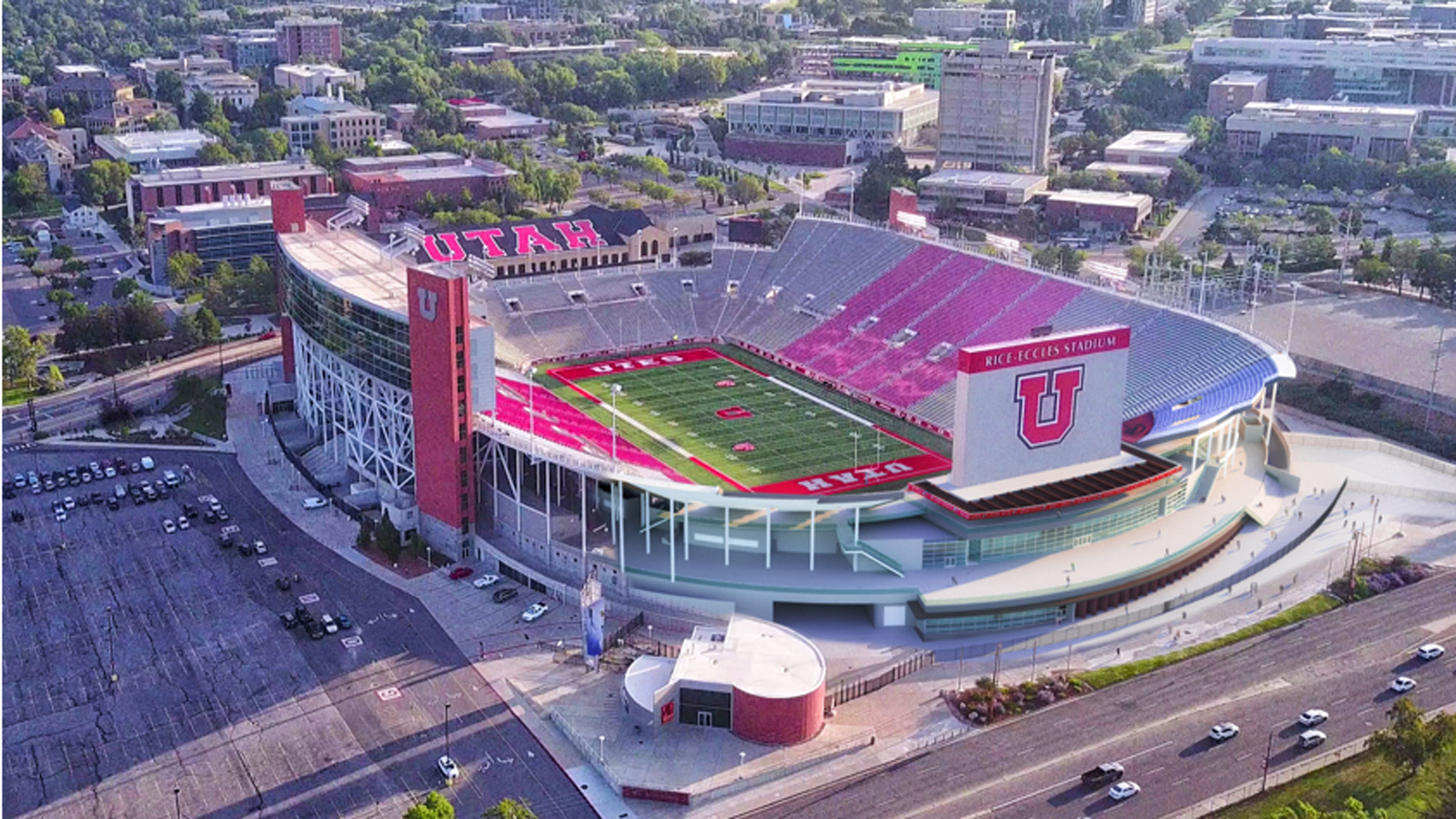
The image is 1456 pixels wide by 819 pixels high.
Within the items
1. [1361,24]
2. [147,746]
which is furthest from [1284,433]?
[1361,24]

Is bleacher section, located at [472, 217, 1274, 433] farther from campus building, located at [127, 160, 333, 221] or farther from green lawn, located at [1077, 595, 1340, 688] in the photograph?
campus building, located at [127, 160, 333, 221]

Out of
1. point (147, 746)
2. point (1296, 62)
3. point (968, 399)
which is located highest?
point (1296, 62)

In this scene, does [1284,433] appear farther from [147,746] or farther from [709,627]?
[147,746]

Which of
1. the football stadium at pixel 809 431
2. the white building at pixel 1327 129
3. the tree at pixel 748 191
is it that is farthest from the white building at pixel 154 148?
the white building at pixel 1327 129

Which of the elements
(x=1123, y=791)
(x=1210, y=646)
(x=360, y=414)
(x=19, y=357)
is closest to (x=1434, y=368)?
(x=1210, y=646)

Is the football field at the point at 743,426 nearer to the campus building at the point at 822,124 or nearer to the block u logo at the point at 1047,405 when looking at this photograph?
the block u logo at the point at 1047,405
